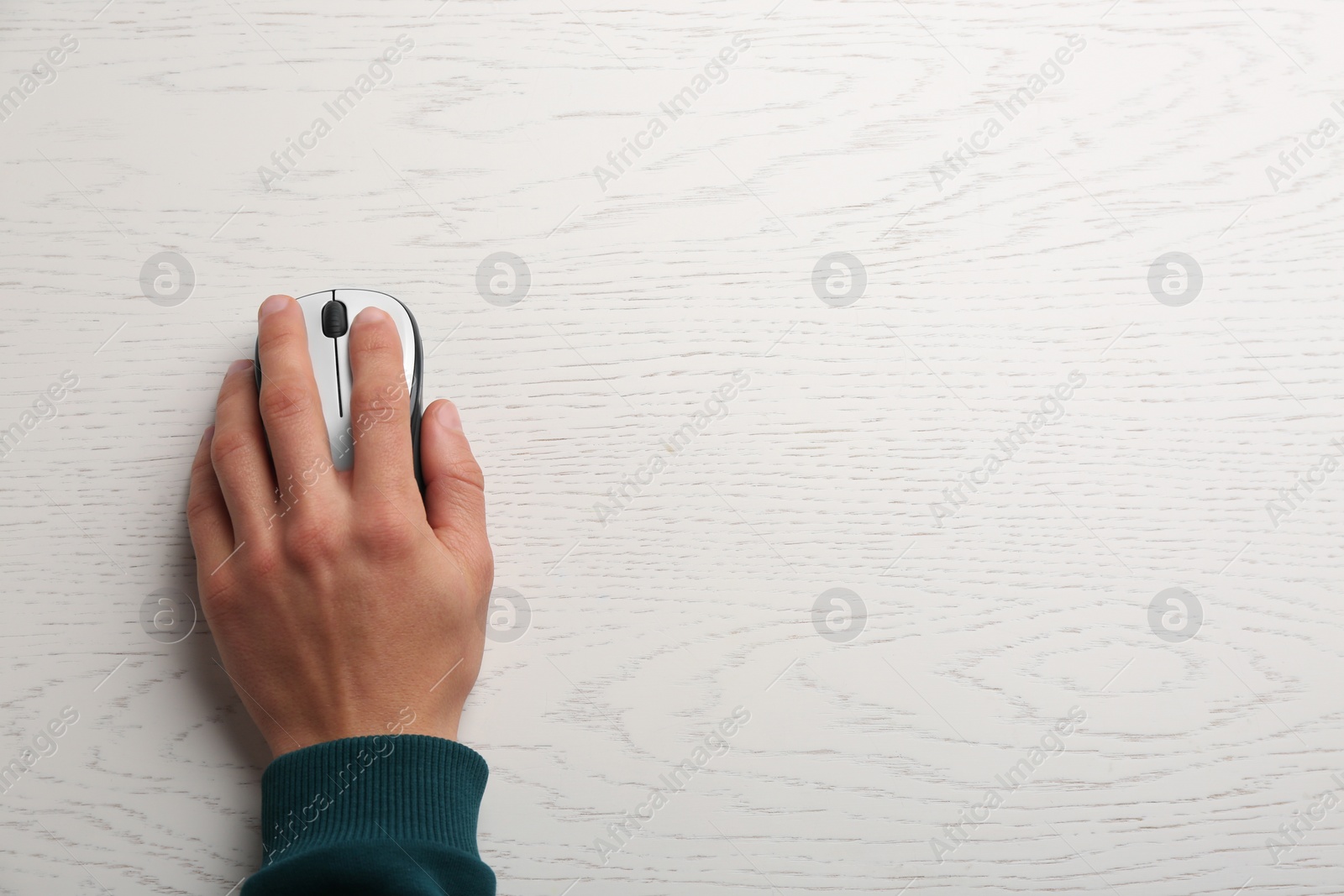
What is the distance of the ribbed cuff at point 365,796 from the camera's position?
24.2 inches

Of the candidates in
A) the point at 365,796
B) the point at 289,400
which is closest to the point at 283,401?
the point at 289,400

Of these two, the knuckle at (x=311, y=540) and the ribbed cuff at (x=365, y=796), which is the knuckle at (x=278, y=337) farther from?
the ribbed cuff at (x=365, y=796)

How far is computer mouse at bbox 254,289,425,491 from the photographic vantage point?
2.27 ft

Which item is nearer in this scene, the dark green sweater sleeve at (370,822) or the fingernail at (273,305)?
the dark green sweater sleeve at (370,822)

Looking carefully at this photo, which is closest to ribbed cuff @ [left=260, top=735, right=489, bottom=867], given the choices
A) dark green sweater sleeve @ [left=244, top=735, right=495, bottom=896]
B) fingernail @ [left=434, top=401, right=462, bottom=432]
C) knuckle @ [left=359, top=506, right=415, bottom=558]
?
dark green sweater sleeve @ [left=244, top=735, right=495, bottom=896]

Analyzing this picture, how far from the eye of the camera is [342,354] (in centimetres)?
70

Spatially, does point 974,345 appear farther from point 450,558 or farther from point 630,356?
point 450,558

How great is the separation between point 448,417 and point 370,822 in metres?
0.32

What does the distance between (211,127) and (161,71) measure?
0.23 ft

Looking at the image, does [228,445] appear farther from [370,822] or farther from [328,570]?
[370,822]

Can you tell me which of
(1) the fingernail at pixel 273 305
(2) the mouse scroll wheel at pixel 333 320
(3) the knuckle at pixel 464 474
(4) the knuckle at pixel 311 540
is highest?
(2) the mouse scroll wheel at pixel 333 320

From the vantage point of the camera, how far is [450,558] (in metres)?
0.69

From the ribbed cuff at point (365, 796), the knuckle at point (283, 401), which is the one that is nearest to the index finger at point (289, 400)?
the knuckle at point (283, 401)

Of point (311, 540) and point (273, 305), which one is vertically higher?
point (273, 305)
